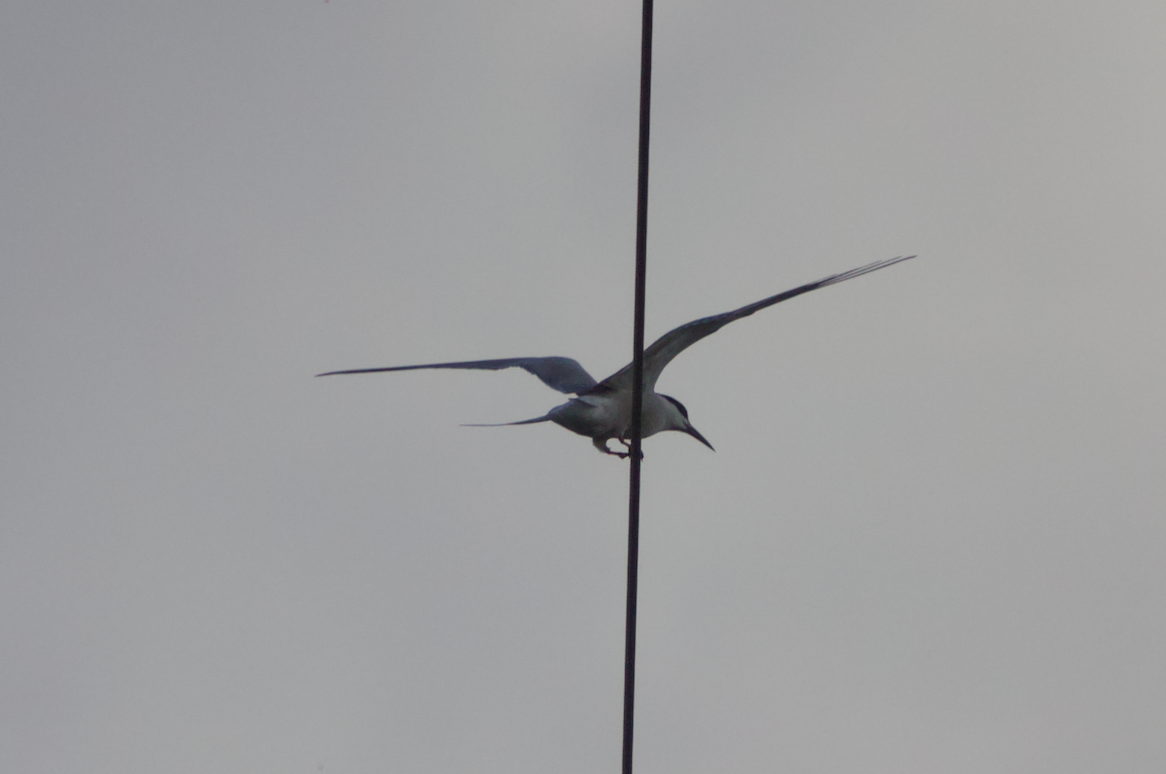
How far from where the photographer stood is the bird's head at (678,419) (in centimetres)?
721

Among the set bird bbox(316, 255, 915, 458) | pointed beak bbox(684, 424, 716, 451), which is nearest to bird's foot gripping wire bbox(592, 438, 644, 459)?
bird bbox(316, 255, 915, 458)

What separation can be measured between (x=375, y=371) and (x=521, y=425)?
723 millimetres

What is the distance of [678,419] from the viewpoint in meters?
7.46

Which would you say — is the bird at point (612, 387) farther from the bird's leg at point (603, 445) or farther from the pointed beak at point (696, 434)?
the pointed beak at point (696, 434)

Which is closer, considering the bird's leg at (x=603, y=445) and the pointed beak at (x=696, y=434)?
the bird's leg at (x=603, y=445)

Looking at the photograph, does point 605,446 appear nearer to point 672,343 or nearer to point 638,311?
point 672,343

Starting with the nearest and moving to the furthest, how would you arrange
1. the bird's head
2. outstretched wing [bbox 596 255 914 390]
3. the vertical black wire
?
the vertical black wire
outstretched wing [bbox 596 255 914 390]
the bird's head

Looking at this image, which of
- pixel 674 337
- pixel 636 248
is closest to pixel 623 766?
pixel 636 248

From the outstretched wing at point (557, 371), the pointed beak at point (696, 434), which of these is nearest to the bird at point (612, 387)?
the outstretched wing at point (557, 371)

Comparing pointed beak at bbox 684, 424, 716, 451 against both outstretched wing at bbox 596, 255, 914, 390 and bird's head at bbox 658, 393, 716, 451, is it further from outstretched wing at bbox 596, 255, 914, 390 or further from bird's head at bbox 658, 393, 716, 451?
outstretched wing at bbox 596, 255, 914, 390

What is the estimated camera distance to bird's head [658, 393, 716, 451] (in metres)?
7.21

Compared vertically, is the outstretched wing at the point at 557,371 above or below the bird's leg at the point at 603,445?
above

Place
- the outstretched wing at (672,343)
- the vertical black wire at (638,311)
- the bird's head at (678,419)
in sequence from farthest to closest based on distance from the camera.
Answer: the bird's head at (678,419) → the outstretched wing at (672,343) → the vertical black wire at (638,311)

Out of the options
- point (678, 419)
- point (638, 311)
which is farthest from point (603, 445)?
point (638, 311)
